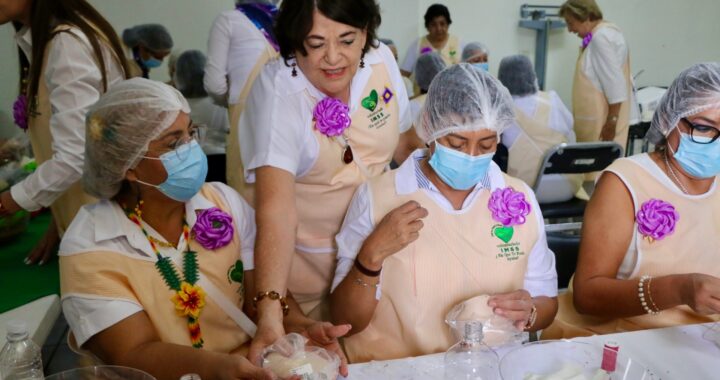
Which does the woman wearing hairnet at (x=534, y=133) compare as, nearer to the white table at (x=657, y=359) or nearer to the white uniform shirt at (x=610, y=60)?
the white uniform shirt at (x=610, y=60)

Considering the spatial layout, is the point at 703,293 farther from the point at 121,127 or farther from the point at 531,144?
the point at 531,144

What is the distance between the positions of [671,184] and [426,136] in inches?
32.5

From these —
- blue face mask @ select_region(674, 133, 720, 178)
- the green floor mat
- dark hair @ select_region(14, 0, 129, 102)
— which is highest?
dark hair @ select_region(14, 0, 129, 102)

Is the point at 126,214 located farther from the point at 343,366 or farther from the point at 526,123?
the point at 526,123

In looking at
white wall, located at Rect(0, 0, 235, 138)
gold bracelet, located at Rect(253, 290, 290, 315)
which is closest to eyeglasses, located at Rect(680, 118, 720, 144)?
gold bracelet, located at Rect(253, 290, 290, 315)

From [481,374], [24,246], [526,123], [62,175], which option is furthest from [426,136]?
[24,246]

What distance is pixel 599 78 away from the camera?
5.21 m

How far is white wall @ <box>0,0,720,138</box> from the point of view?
657cm

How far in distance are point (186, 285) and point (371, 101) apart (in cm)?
92

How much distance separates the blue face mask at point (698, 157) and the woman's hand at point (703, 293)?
0.46 m

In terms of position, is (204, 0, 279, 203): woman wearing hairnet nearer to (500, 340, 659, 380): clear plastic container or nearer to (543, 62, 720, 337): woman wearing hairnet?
(543, 62, 720, 337): woman wearing hairnet

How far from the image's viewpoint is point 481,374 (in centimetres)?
146

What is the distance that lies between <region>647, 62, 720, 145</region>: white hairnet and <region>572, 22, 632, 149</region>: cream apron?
3.49 metres

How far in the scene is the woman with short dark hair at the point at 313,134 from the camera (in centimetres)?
180
